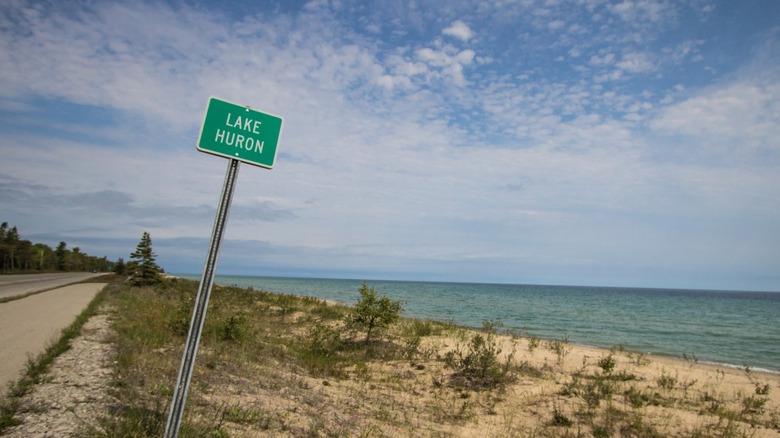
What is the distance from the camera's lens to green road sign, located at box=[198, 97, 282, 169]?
10.1 ft

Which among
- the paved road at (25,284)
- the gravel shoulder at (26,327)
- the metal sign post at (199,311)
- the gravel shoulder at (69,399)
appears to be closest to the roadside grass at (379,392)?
the gravel shoulder at (69,399)

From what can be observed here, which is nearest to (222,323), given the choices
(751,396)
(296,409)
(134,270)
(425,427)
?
(296,409)

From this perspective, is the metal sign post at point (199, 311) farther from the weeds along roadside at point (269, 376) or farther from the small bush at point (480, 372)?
the small bush at point (480, 372)

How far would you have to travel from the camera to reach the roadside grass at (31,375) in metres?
4.39

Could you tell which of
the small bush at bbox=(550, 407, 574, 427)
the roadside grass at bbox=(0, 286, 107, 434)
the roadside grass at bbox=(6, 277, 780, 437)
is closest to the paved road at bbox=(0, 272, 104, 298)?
the roadside grass at bbox=(0, 286, 107, 434)

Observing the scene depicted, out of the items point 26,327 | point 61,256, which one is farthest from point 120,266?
point 26,327

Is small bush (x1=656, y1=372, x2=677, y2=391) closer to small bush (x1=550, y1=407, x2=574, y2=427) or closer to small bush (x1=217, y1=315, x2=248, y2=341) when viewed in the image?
small bush (x1=550, y1=407, x2=574, y2=427)

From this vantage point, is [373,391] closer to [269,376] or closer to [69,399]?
[269,376]

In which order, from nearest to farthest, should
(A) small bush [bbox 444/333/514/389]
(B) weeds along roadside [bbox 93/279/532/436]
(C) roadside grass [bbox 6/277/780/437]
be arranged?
(B) weeds along roadside [bbox 93/279/532/436]
(C) roadside grass [bbox 6/277/780/437]
(A) small bush [bbox 444/333/514/389]

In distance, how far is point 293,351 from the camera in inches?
445

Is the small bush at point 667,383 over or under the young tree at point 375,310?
under

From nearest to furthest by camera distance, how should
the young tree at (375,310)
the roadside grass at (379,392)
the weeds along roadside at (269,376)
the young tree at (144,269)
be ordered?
the weeds along roadside at (269,376) < the roadside grass at (379,392) < the young tree at (375,310) < the young tree at (144,269)

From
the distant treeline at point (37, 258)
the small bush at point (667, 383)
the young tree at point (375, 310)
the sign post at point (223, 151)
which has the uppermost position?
the sign post at point (223, 151)

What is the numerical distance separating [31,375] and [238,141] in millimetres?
6356
